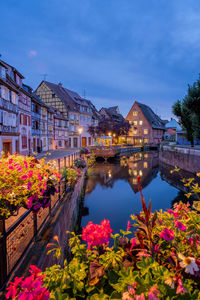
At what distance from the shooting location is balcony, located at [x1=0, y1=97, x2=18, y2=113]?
1719 centimetres

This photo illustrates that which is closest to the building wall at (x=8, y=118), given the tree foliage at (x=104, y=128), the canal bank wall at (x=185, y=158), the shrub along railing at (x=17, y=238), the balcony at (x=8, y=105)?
the balcony at (x=8, y=105)

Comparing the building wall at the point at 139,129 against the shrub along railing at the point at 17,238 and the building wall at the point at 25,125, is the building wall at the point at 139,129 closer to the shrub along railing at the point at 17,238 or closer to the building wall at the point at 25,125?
the building wall at the point at 25,125

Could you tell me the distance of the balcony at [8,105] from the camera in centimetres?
1719

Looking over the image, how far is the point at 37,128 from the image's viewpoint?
1146 inches

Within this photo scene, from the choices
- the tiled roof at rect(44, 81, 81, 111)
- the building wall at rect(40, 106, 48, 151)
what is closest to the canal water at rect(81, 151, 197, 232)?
the building wall at rect(40, 106, 48, 151)

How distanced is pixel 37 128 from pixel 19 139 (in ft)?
24.8

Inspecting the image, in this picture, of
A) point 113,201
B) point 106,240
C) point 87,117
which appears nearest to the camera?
point 106,240

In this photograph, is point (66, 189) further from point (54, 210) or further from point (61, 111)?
point (61, 111)

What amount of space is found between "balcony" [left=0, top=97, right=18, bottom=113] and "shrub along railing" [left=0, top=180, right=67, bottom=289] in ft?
50.0

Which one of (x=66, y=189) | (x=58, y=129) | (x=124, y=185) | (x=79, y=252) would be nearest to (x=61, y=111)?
(x=58, y=129)

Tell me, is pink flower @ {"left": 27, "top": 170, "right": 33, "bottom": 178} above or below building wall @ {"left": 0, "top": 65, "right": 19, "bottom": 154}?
below

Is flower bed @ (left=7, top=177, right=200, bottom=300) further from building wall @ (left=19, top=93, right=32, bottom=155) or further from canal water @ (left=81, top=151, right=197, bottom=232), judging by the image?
building wall @ (left=19, top=93, right=32, bottom=155)

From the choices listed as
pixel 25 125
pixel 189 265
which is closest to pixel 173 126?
pixel 25 125

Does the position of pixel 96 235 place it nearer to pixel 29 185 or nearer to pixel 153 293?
pixel 153 293
